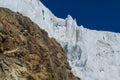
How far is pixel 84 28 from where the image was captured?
6029 inches

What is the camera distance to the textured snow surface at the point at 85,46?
140m

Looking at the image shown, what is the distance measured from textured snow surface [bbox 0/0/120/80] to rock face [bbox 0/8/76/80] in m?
30.6


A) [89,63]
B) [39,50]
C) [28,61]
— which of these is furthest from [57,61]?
[89,63]

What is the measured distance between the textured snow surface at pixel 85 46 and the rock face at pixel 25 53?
100 ft

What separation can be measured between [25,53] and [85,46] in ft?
200

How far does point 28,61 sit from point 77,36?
6361 cm

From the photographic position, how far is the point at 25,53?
87.1 m

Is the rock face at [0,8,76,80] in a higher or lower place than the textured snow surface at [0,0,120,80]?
lower

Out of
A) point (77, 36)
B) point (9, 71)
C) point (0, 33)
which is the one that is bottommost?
point (9, 71)

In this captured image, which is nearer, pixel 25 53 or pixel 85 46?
pixel 25 53

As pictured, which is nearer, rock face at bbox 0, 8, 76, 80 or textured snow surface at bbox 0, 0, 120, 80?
rock face at bbox 0, 8, 76, 80

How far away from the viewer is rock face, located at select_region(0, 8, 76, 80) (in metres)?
82.9

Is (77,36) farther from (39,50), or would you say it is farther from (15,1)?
(39,50)

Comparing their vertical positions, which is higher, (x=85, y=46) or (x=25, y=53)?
(x=85, y=46)
